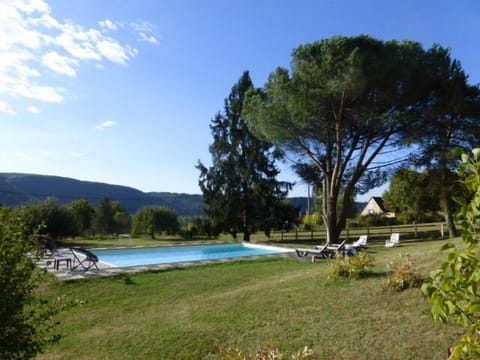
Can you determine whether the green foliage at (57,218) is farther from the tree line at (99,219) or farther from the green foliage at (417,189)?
the green foliage at (417,189)

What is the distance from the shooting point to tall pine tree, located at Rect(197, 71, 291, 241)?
2483 cm

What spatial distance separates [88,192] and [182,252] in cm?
10914

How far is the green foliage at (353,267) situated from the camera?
7637mm

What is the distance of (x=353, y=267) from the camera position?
768 centimetres

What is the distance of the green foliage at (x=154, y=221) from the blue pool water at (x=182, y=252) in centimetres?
767

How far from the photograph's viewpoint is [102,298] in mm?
9016

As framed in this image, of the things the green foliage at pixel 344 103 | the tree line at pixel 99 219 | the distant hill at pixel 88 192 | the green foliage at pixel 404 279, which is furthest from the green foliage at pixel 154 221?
the distant hill at pixel 88 192

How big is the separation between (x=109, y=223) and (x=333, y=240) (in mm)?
21594

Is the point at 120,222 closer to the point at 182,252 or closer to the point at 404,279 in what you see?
the point at 182,252

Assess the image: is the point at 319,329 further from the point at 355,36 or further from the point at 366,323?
the point at 355,36

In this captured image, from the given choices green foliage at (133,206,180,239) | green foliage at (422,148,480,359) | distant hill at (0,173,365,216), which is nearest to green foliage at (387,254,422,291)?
green foliage at (422,148,480,359)


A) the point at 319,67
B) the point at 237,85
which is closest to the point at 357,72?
the point at 319,67

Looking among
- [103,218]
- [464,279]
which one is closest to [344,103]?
[464,279]

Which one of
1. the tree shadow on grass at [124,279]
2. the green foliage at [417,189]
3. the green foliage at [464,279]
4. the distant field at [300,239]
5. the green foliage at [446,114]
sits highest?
the green foliage at [446,114]
